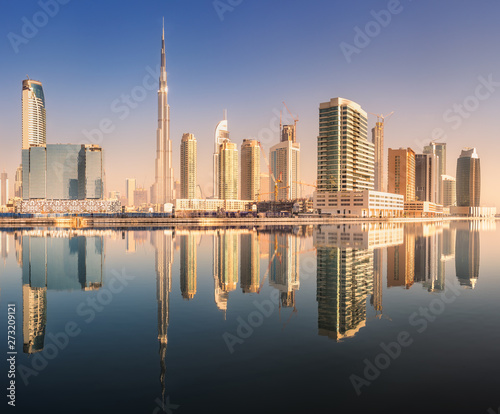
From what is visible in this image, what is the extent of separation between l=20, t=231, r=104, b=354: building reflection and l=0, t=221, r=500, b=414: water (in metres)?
0.21

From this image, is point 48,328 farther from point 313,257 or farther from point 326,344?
point 313,257

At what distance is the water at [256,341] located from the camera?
1518cm

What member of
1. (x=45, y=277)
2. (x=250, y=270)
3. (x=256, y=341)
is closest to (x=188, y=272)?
(x=250, y=270)

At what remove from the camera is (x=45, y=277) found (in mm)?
44562

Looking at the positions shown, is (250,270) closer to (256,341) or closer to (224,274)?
(224,274)

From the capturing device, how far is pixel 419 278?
141 ft

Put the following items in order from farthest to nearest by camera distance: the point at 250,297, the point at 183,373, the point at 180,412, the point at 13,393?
1. the point at 250,297
2. the point at 183,373
3. the point at 13,393
4. the point at 180,412

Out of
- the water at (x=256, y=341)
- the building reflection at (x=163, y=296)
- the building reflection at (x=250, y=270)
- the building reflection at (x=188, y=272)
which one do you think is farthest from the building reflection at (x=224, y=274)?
the building reflection at (x=163, y=296)

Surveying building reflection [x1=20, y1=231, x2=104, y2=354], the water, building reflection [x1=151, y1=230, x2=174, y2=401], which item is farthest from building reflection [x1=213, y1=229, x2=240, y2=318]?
building reflection [x1=20, y1=231, x2=104, y2=354]

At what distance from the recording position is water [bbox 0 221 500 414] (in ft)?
49.8

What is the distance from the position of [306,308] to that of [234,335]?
26.9 ft

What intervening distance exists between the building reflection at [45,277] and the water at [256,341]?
0.69 feet

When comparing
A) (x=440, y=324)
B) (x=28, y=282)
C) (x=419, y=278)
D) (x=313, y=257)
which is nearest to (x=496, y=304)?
(x=440, y=324)

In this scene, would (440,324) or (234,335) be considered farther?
(440,324)
